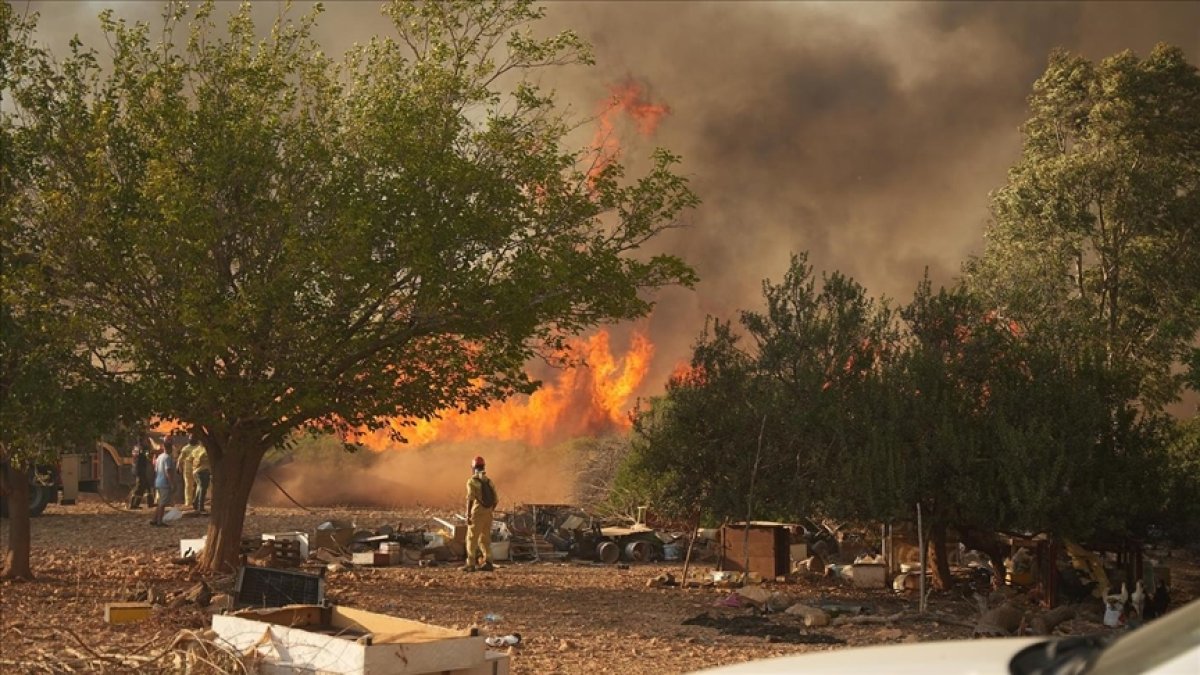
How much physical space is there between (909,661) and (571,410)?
43.2 metres

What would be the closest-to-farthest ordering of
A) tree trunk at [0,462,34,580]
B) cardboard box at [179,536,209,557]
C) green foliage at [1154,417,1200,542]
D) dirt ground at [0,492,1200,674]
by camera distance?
dirt ground at [0,492,1200,674] → tree trunk at [0,462,34,580] → green foliage at [1154,417,1200,542] → cardboard box at [179,536,209,557]

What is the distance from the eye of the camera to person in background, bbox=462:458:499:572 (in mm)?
22156

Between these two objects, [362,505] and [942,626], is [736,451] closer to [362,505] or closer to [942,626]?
[942,626]

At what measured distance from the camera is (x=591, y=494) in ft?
118

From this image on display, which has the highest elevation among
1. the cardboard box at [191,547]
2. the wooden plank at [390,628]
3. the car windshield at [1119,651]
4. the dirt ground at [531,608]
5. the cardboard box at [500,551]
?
the car windshield at [1119,651]

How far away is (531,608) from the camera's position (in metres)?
17.5

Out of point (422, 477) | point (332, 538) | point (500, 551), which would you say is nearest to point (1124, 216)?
point (500, 551)

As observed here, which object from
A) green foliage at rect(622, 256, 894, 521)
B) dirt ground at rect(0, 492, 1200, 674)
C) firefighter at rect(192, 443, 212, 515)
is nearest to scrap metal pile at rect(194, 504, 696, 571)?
dirt ground at rect(0, 492, 1200, 674)

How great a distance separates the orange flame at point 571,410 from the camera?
45875 mm

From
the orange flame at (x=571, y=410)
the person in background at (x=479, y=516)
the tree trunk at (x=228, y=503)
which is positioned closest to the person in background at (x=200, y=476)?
the person in background at (x=479, y=516)

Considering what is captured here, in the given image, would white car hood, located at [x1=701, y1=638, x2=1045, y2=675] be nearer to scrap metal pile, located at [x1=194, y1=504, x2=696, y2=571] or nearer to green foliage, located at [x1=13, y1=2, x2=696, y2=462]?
green foliage, located at [x1=13, y1=2, x2=696, y2=462]

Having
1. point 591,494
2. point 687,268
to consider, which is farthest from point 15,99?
point 591,494

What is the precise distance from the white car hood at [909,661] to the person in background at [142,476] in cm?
3069

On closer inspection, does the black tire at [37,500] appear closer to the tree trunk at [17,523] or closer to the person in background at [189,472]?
the person in background at [189,472]
